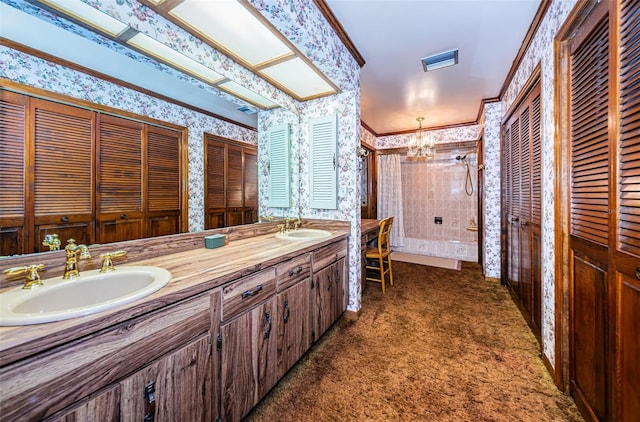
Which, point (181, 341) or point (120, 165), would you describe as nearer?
point (181, 341)

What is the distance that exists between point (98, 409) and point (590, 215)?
6.83ft

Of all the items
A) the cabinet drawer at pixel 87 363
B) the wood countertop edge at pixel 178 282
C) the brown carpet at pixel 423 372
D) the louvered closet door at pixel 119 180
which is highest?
the louvered closet door at pixel 119 180

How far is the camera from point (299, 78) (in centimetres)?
208

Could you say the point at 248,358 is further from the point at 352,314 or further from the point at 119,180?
the point at 352,314

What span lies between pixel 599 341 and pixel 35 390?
6.73ft

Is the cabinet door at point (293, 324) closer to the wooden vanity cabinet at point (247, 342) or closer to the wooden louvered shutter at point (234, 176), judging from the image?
the wooden vanity cabinet at point (247, 342)

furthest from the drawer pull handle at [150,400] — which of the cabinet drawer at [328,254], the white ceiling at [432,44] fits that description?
the white ceiling at [432,44]

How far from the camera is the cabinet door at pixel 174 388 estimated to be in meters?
0.78

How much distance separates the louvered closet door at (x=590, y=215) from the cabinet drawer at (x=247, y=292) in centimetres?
153

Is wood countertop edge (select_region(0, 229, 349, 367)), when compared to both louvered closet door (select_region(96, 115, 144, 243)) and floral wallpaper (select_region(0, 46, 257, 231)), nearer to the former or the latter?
louvered closet door (select_region(96, 115, 144, 243))

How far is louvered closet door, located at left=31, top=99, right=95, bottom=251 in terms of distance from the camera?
0.97 m

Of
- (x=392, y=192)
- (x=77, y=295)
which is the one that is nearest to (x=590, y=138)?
(x=77, y=295)

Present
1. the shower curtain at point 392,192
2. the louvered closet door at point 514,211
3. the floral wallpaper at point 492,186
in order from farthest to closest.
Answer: the shower curtain at point 392,192, the floral wallpaper at point 492,186, the louvered closet door at point 514,211

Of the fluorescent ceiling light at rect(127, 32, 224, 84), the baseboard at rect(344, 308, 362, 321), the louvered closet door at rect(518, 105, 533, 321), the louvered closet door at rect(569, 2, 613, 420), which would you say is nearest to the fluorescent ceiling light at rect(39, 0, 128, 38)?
the fluorescent ceiling light at rect(127, 32, 224, 84)
